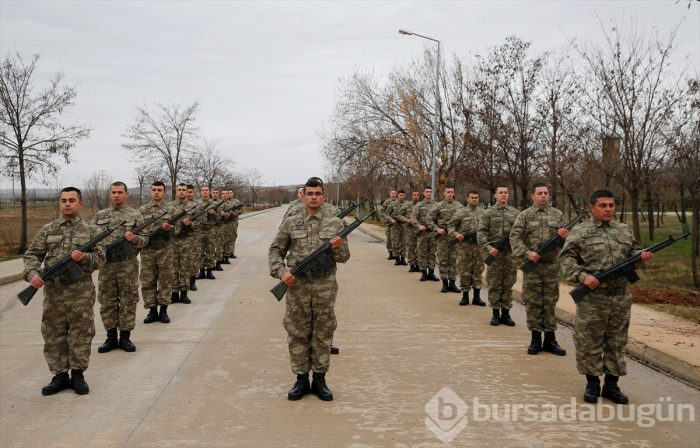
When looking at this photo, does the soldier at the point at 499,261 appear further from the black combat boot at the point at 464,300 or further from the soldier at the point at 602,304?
the soldier at the point at 602,304

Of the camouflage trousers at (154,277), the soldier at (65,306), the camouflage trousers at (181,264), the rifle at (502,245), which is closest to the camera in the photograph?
the soldier at (65,306)

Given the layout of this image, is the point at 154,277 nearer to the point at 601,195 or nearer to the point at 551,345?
the point at 551,345

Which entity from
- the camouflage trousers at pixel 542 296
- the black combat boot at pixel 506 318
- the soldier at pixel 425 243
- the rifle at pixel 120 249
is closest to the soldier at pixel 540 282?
the camouflage trousers at pixel 542 296

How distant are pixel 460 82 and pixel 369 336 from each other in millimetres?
16324

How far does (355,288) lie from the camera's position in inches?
465

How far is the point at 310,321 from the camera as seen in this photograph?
5203mm

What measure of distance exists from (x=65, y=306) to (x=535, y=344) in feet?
17.3

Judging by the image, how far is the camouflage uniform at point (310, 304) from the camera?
514cm

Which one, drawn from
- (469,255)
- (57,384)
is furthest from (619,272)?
(57,384)

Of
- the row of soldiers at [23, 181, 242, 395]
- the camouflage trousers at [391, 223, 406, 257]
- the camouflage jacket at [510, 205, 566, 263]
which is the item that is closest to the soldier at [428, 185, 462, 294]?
the camouflage jacket at [510, 205, 566, 263]

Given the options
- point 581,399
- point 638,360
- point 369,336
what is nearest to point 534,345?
point 638,360

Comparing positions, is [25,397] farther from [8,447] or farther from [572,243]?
[572,243]

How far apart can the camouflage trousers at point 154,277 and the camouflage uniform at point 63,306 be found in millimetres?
2791

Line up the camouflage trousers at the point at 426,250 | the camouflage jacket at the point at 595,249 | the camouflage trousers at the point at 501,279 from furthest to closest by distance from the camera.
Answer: the camouflage trousers at the point at 426,250
the camouflage trousers at the point at 501,279
the camouflage jacket at the point at 595,249
